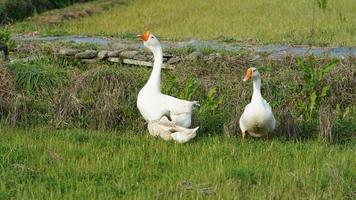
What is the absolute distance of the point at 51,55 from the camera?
1084 cm

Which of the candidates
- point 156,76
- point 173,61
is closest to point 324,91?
point 156,76

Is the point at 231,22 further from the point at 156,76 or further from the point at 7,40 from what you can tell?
the point at 156,76

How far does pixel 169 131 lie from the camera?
24.0ft

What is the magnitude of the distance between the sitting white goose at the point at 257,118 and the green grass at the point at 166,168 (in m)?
0.14

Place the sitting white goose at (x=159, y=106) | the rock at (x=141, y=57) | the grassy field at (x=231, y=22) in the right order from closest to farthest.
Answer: the sitting white goose at (x=159, y=106) < the rock at (x=141, y=57) < the grassy field at (x=231, y=22)

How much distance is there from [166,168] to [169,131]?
1158 mm

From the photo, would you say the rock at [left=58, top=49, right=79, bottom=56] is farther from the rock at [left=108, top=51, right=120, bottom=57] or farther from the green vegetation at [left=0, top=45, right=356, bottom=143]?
the green vegetation at [left=0, top=45, right=356, bottom=143]

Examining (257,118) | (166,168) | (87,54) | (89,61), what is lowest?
(166,168)

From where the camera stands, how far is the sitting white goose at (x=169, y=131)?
7.15 m

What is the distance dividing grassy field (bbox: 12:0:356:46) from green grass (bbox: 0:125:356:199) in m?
6.11

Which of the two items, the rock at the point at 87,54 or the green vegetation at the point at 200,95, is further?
the rock at the point at 87,54

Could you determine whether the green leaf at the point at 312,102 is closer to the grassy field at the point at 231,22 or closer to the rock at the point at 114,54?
the rock at the point at 114,54

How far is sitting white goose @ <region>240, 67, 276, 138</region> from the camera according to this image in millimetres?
7223

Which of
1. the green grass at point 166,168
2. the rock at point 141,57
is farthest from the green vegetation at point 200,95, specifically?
the rock at point 141,57
